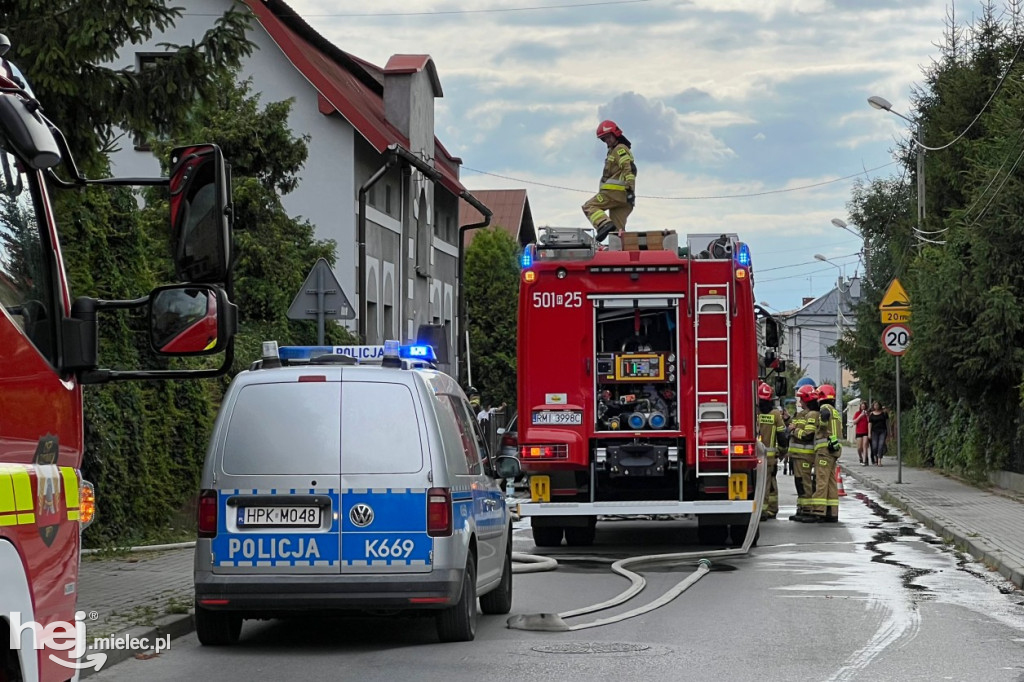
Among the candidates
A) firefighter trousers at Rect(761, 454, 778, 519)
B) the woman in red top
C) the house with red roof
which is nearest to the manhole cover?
firefighter trousers at Rect(761, 454, 778, 519)

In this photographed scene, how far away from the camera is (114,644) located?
9328mm

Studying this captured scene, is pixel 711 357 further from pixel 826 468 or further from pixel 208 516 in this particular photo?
pixel 208 516

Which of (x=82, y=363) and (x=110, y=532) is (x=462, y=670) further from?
(x=110, y=532)

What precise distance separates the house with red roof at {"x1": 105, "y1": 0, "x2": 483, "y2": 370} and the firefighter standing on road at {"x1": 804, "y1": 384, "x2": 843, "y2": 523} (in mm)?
8132

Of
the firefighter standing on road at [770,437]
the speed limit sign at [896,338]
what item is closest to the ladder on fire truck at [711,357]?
the firefighter standing on road at [770,437]

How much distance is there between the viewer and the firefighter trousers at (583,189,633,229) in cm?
1902

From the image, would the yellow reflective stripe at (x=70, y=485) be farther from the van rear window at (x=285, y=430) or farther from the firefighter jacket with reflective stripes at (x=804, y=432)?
the firefighter jacket with reflective stripes at (x=804, y=432)

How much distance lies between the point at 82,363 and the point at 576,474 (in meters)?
11.5

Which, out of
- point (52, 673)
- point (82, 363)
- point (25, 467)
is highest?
point (82, 363)

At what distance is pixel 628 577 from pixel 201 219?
29.1 ft

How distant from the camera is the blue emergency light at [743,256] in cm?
1590

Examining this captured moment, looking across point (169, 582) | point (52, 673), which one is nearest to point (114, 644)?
point (169, 582)

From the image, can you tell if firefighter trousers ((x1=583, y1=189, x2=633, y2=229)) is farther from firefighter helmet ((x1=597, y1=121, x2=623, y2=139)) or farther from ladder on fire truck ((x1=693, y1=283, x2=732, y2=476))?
ladder on fire truck ((x1=693, y1=283, x2=732, y2=476))

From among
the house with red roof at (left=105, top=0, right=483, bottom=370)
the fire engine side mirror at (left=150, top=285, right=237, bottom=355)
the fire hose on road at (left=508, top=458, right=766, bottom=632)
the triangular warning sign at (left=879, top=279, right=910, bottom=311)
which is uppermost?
the house with red roof at (left=105, top=0, right=483, bottom=370)
